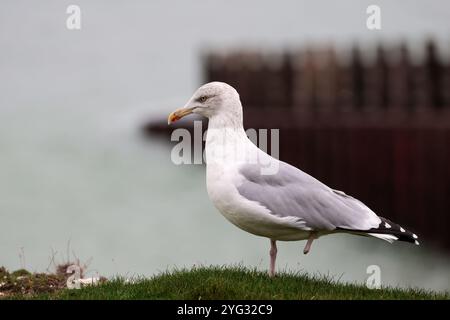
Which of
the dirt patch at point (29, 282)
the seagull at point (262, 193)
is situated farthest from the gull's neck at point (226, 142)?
the dirt patch at point (29, 282)

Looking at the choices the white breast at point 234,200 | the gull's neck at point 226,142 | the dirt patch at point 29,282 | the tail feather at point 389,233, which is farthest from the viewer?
the dirt patch at point 29,282

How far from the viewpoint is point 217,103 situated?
10375 millimetres

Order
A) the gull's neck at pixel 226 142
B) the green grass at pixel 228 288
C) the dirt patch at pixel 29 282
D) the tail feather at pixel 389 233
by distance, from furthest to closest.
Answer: the dirt patch at pixel 29 282, the gull's neck at pixel 226 142, the tail feather at pixel 389 233, the green grass at pixel 228 288

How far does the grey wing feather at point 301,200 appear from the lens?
32.9 feet

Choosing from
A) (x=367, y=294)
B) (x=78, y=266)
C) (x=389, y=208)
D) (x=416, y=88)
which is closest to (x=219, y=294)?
(x=367, y=294)

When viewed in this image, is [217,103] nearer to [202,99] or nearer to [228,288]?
[202,99]

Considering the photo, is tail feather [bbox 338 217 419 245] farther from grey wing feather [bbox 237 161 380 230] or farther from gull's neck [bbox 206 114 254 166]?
gull's neck [bbox 206 114 254 166]

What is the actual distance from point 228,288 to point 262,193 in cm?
111

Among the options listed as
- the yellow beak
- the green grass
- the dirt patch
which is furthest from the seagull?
the dirt patch

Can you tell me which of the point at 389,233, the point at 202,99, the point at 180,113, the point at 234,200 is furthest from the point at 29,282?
the point at 389,233

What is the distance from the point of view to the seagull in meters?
9.98

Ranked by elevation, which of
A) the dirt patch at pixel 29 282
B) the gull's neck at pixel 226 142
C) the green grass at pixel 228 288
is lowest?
the dirt patch at pixel 29 282

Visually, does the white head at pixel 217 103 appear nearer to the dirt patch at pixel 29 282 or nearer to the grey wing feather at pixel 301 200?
the grey wing feather at pixel 301 200

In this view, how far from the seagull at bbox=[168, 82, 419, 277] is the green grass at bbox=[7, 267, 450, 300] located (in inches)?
14.6
